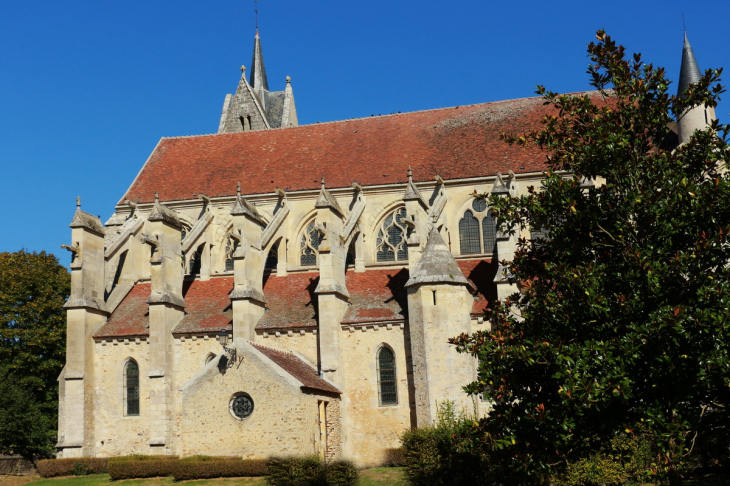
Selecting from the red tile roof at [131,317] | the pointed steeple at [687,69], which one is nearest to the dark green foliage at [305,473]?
the red tile roof at [131,317]

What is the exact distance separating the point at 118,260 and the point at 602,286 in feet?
83.2

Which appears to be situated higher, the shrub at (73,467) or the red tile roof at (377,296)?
the red tile roof at (377,296)

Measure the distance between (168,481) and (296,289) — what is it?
9841 mm

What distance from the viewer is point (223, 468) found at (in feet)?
78.1

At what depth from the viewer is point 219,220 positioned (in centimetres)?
3638

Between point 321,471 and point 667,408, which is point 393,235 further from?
point 667,408

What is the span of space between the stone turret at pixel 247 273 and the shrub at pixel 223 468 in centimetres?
602

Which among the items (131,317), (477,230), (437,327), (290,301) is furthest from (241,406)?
(477,230)

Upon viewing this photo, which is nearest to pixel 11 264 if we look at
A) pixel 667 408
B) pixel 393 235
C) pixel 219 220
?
pixel 219 220

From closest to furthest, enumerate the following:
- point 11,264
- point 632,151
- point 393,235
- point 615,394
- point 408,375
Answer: point 615,394
point 632,151
point 408,375
point 393,235
point 11,264

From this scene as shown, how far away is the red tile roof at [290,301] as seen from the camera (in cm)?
3009

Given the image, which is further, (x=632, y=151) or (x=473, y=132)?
(x=473, y=132)

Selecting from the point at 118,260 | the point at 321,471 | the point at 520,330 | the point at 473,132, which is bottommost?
the point at 321,471

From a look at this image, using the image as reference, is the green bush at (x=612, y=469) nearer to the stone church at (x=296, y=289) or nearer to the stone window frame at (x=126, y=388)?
the stone church at (x=296, y=289)
